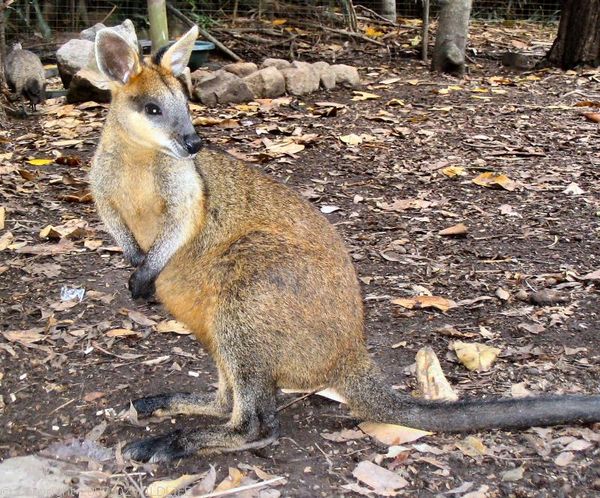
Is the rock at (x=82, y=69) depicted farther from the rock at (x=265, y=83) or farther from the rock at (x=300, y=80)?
the rock at (x=300, y=80)

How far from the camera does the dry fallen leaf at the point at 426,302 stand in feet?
15.6

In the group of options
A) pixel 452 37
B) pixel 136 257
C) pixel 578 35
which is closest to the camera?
pixel 136 257

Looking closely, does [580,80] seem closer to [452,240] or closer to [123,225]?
[452,240]

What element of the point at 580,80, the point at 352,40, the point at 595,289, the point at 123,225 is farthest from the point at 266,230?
the point at 352,40

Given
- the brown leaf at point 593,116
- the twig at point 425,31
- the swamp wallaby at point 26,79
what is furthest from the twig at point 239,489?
the twig at point 425,31

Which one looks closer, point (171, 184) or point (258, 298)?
point (258, 298)

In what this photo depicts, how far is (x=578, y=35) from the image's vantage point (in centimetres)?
1080

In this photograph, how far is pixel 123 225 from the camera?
13.4ft

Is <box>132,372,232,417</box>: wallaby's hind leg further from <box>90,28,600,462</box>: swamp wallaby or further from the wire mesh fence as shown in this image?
the wire mesh fence

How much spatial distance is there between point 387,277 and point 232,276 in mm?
1839

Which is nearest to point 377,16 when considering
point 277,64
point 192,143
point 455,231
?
point 277,64

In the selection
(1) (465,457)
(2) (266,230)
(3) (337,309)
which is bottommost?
(1) (465,457)

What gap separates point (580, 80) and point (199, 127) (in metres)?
4.98

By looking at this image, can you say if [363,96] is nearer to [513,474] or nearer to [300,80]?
[300,80]
